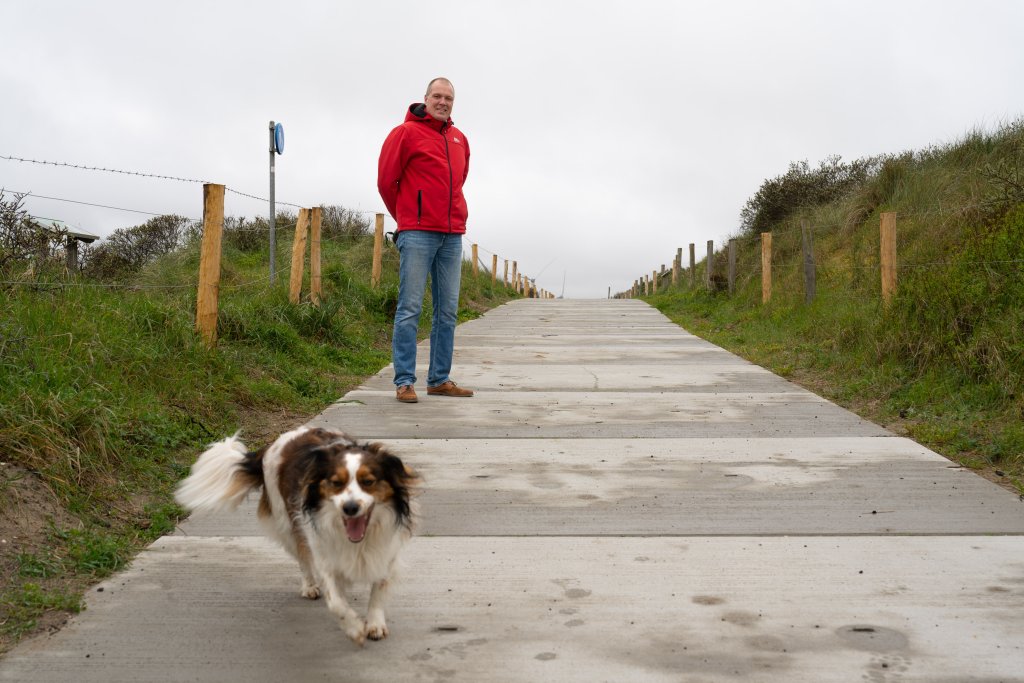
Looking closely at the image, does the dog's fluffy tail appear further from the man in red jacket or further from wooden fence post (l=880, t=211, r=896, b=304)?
wooden fence post (l=880, t=211, r=896, b=304)

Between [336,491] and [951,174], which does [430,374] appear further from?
[951,174]

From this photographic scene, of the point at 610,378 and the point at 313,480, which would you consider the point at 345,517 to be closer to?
the point at 313,480

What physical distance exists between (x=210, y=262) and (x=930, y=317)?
6.03m

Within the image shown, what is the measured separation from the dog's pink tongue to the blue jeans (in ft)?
14.4

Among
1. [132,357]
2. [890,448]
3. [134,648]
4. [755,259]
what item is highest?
[755,259]

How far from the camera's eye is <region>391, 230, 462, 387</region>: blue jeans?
7613 mm

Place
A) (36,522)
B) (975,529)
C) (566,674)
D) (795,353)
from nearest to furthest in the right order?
(566,674) → (36,522) → (975,529) → (795,353)

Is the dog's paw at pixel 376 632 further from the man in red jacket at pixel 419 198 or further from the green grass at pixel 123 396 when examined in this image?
the man in red jacket at pixel 419 198

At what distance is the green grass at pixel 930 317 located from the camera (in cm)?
657

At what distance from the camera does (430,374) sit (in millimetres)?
8039

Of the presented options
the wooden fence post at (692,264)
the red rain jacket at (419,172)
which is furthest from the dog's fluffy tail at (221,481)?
the wooden fence post at (692,264)

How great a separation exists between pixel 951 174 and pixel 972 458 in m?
9.27

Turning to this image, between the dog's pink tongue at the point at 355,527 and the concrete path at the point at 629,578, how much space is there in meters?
0.35

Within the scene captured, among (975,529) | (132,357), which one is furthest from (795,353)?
(132,357)
